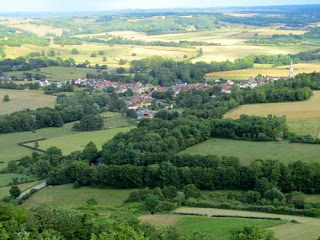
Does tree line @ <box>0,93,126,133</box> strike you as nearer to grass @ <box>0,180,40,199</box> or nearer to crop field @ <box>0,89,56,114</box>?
crop field @ <box>0,89,56,114</box>

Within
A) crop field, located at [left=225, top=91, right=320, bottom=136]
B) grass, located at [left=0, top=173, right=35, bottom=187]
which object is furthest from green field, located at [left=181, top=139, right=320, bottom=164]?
grass, located at [left=0, top=173, right=35, bottom=187]

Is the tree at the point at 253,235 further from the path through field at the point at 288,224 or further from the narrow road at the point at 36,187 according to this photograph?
the narrow road at the point at 36,187

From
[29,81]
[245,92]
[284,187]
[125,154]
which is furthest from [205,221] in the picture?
[29,81]

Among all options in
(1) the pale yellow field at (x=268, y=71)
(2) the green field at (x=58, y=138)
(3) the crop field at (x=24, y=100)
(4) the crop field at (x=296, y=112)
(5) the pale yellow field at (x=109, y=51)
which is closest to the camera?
(4) the crop field at (x=296, y=112)

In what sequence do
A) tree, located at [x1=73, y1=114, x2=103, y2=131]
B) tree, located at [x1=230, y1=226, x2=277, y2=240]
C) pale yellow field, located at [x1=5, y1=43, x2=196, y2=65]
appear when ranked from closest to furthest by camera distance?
1. tree, located at [x1=230, y1=226, x2=277, y2=240]
2. tree, located at [x1=73, y1=114, x2=103, y2=131]
3. pale yellow field, located at [x1=5, y1=43, x2=196, y2=65]

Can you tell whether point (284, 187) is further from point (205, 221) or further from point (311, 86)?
point (311, 86)

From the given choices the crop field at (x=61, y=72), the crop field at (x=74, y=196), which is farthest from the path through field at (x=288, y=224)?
the crop field at (x=61, y=72)
